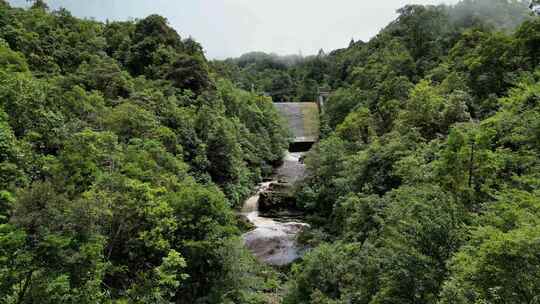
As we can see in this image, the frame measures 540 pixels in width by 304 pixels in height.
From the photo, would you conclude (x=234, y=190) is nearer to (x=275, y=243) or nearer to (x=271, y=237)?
(x=271, y=237)

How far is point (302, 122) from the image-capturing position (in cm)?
7819

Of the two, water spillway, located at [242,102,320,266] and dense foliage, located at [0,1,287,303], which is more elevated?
dense foliage, located at [0,1,287,303]

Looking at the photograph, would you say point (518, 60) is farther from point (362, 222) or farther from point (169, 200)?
point (169, 200)

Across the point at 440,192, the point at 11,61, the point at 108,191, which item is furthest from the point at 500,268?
the point at 11,61

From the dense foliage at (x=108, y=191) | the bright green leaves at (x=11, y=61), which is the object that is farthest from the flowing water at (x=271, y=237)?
the bright green leaves at (x=11, y=61)

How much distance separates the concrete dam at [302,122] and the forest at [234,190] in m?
26.3

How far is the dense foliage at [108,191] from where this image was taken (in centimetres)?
1335

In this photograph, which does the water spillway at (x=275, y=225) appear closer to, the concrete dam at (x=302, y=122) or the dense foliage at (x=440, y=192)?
the dense foliage at (x=440, y=192)

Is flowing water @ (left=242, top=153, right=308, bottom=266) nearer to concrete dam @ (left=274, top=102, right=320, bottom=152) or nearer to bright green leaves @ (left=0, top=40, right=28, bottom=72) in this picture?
bright green leaves @ (left=0, top=40, right=28, bottom=72)

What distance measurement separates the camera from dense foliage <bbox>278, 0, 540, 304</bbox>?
1110 centimetres

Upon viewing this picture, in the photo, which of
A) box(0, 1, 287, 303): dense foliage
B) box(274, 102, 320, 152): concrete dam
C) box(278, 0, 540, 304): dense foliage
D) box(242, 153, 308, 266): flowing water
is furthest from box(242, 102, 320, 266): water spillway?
box(274, 102, 320, 152): concrete dam

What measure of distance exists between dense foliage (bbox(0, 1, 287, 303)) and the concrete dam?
29.8 meters

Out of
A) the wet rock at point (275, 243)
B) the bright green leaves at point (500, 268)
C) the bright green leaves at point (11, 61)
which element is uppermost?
the bright green leaves at point (11, 61)

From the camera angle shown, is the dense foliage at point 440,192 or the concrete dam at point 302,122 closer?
the dense foliage at point 440,192
